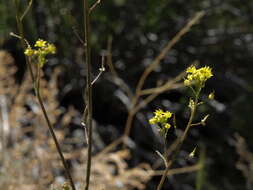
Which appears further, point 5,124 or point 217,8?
point 217,8

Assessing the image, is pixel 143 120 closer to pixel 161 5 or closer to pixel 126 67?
pixel 126 67

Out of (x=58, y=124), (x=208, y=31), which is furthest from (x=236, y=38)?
(x=58, y=124)

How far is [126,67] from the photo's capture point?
323 centimetres

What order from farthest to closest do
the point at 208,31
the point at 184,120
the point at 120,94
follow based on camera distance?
the point at 208,31
the point at 184,120
the point at 120,94

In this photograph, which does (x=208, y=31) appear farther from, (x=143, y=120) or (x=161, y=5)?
(x=143, y=120)

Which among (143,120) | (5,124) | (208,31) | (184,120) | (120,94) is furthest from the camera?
(208,31)

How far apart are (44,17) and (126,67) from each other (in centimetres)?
86

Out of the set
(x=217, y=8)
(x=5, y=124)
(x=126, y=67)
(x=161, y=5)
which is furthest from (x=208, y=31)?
(x=5, y=124)

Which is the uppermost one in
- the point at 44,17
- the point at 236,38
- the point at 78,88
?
the point at 44,17

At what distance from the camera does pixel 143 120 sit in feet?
8.91

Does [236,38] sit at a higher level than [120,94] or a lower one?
higher

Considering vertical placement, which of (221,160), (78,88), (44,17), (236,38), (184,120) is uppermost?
(44,17)

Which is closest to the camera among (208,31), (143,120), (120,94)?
(143,120)

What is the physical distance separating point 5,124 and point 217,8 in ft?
6.17
